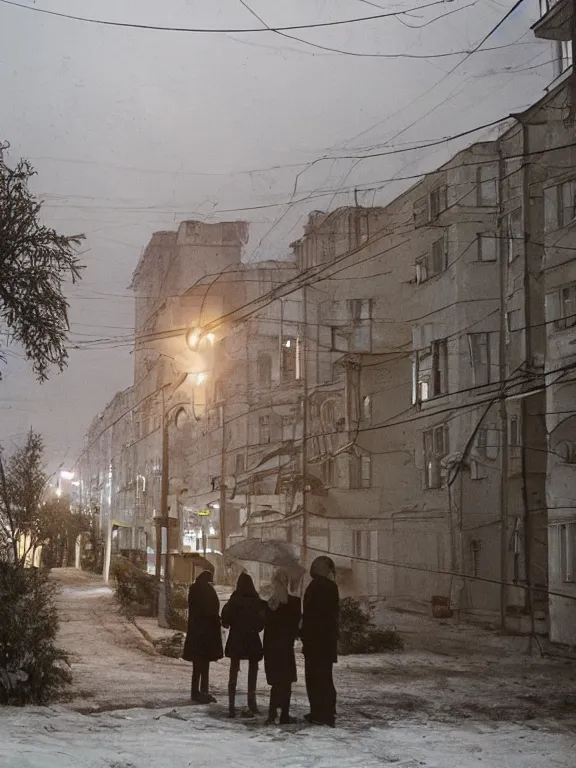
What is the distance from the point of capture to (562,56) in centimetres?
1228

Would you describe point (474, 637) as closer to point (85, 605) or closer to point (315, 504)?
point (315, 504)

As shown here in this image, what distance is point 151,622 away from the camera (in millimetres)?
19375

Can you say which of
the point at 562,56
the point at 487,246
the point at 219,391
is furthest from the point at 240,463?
the point at 562,56

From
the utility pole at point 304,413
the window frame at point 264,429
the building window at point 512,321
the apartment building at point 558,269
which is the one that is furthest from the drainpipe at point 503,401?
the window frame at point 264,429

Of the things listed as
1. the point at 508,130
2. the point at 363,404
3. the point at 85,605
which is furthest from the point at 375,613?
the point at 85,605

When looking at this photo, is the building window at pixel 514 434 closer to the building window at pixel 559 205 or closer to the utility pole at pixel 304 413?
the building window at pixel 559 205

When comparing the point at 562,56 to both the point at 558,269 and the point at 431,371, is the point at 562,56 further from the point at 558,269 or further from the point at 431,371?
the point at 431,371

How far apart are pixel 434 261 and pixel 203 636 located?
609cm

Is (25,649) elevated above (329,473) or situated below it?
→ below

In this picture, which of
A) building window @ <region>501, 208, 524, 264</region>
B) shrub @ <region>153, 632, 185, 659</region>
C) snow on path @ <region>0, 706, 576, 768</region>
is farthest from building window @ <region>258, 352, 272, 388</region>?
snow on path @ <region>0, 706, 576, 768</region>

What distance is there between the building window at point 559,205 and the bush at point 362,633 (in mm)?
5804

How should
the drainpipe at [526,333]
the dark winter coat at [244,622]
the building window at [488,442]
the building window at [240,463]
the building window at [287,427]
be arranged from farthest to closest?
1. the building window at [240,463]
2. the building window at [287,427]
3. the building window at [488,442]
4. the drainpipe at [526,333]
5. the dark winter coat at [244,622]

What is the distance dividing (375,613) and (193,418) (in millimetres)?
5861

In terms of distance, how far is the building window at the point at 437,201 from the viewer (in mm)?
12883
